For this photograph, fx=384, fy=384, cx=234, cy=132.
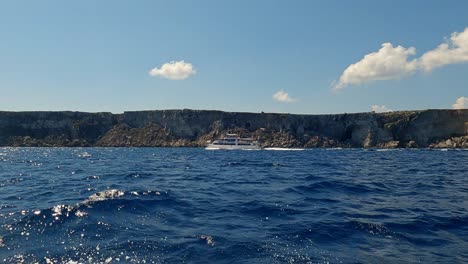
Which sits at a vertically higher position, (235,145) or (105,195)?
(105,195)

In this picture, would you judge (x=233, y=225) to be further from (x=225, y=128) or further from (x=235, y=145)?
(x=225, y=128)

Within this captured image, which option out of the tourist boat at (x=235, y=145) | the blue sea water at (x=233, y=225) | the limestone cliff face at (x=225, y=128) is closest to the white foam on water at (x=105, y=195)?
the blue sea water at (x=233, y=225)

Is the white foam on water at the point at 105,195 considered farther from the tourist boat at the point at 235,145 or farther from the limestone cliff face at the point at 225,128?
the limestone cliff face at the point at 225,128

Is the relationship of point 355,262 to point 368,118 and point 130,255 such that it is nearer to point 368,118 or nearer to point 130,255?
point 130,255

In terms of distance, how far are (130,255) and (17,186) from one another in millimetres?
16057

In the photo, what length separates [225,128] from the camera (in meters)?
142

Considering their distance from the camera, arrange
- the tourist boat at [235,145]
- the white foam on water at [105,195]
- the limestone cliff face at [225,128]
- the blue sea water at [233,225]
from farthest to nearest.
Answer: the limestone cliff face at [225,128]
the tourist boat at [235,145]
the white foam on water at [105,195]
the blue sea water at [233,225]

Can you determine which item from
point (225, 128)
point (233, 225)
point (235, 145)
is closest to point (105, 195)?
point (233, 225)

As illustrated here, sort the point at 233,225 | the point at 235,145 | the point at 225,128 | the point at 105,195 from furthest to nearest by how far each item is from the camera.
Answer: the point at 225,128
the point at 235,145
the point at 105,195
the point at 233,225

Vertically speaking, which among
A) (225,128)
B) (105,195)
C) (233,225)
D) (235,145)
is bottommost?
(235,145)

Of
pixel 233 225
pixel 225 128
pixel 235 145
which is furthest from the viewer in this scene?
pixel 225 128

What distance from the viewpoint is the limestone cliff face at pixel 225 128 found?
129750mm

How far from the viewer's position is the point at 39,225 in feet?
40.1

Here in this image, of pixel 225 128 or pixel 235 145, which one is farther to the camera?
pixel 225 128
